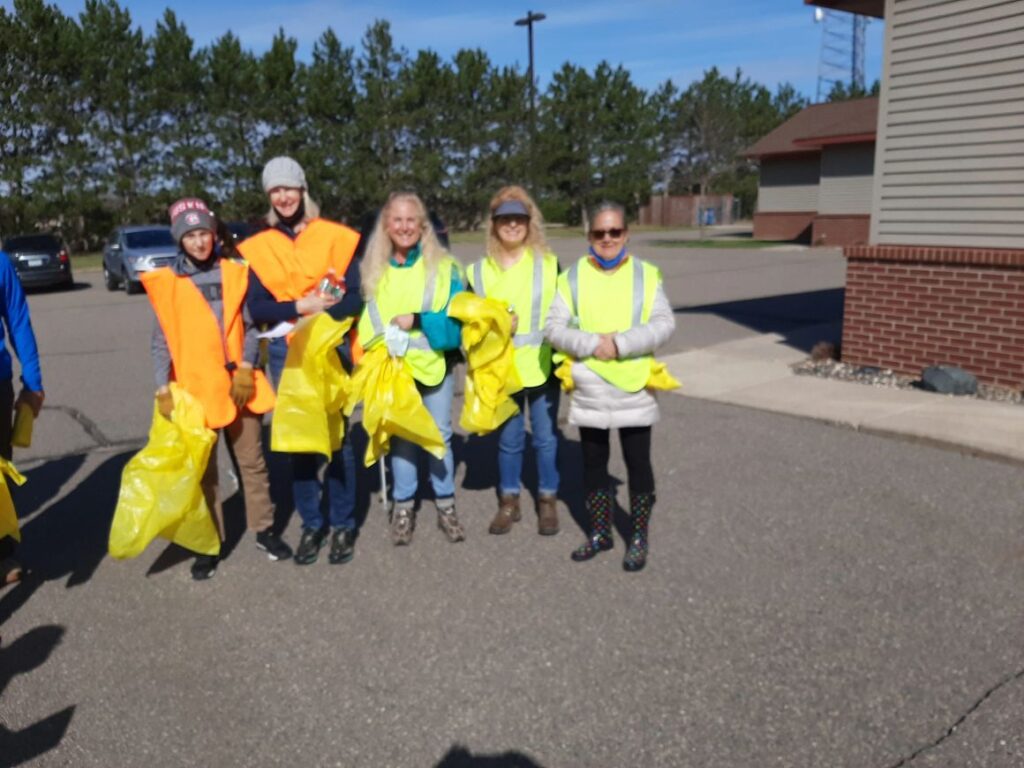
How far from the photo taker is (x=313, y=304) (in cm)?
404

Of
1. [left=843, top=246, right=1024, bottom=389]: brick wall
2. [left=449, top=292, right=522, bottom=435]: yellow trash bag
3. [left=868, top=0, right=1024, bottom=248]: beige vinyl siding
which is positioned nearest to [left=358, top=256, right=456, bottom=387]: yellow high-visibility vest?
[left=449, top=292, right=522, bottom=435]: yellow trash bag

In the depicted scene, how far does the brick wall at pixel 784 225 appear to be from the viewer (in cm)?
3166

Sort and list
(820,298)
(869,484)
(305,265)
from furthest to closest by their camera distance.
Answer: (820,298)
(869,484)
(305,265)

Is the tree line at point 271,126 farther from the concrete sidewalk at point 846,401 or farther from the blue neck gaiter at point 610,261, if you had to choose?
the blue neck gaiter at point 610,261

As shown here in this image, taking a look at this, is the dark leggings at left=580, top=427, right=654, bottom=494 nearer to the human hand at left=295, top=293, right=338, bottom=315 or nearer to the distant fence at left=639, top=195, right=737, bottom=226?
the human hand at left=295, top=293, right=338, bottom=315

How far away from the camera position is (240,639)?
373 cm

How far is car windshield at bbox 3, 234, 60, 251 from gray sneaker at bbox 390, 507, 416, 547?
792 inches

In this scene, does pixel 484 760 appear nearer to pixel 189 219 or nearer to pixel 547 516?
pixel 547 516

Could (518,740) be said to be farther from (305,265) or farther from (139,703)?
(305,265)

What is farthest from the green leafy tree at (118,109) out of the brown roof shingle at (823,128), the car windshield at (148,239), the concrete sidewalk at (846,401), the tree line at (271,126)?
the concrete sidewalk at (846,401)

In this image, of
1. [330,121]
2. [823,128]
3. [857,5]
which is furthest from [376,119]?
[857,5]

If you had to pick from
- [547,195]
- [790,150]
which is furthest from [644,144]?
[790,150]

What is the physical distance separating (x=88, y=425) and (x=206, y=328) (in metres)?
4.08

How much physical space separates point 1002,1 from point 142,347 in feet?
34.3
